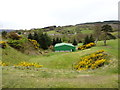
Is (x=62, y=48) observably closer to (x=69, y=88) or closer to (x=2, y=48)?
(x=2, y=48)

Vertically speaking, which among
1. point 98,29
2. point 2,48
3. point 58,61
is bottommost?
point 58,61

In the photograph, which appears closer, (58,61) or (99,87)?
(99,87)

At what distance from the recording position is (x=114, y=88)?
8.57 metres

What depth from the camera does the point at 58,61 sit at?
963 inches

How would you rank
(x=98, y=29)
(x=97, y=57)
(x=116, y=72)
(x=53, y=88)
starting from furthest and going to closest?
(x=98, y=29) → (x=97, y=57) → (x=116, y=72) → (x=53, y=88)

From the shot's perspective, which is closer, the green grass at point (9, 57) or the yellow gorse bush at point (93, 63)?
the yellow gorse bush at point (93, 63)

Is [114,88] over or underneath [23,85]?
underneath

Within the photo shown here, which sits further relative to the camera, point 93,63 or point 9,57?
Answer: point 9,57

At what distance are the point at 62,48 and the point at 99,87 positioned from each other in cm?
3616

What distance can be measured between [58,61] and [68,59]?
2831mm

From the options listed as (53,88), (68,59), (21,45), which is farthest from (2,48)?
(53,88)

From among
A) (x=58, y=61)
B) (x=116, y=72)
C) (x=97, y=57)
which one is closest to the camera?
(x=116, y=72)

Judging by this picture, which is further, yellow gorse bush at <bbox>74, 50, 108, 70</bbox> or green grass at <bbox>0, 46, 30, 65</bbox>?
green grass at <bbox>0, 46, 30, 65</bbox>

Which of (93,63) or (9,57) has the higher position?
(9,57)
